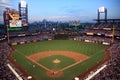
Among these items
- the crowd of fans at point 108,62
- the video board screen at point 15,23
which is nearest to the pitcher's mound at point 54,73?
the crowd of fans at point 108,62

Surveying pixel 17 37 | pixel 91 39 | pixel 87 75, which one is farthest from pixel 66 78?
pixel 17 37

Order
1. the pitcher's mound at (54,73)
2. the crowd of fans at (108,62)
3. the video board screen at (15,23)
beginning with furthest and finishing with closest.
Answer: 1. the video board screen at (15,23)
2. the pitcher's mound at (54,73)
3. the crowd of fans at (108,62)

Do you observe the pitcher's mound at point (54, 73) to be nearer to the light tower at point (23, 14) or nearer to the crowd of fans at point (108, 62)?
the crowd of fans at point (108, 62)

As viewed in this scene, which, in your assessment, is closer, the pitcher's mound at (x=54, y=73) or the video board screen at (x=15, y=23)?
the pitcher's mound at (x=54, y=73)

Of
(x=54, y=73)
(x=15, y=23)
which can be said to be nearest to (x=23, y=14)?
(x=15, y=23)

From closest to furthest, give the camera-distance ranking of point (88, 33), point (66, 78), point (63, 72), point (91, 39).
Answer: point (66, 78)
point (63, 72)
point (91, 39)
point (88, 33)

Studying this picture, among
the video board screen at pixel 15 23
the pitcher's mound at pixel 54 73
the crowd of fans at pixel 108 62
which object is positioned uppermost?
the video board screen at pixel 15 23

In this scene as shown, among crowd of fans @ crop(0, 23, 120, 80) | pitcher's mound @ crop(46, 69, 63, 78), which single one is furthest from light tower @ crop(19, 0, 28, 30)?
pitcher's mound @ crop(46, 69, 63, 78)

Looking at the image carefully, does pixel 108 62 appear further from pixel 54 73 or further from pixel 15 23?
pixel 15 23

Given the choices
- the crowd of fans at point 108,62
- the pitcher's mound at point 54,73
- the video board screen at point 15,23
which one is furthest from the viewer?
the video board screen at point 15,23

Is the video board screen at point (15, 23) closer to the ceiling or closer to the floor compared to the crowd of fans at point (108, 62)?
closer to the ceiling

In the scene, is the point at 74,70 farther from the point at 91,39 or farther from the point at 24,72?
the point at 91,39
